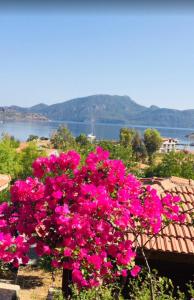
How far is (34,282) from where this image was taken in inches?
434

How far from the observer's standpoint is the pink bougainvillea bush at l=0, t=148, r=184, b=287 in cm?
516

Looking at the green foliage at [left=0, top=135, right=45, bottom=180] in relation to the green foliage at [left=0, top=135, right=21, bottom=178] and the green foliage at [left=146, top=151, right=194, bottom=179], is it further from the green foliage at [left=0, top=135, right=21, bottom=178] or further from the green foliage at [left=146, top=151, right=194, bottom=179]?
the green foliage at [left=146, top=151, right=194, bottom=179]

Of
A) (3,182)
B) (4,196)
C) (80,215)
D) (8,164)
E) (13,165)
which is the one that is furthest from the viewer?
(13,165)

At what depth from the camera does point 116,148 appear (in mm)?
45875

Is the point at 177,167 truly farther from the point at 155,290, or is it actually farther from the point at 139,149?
the point at 139,149

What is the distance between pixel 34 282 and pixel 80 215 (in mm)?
6844

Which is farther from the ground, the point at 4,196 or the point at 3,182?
the point at 3,182

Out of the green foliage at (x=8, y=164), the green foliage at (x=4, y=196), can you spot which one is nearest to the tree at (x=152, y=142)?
the green foliage at (x=8, y=164)

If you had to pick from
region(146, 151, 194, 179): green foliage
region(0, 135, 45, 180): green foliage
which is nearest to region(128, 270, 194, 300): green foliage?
region(146, 151, 194, 179): green foliage

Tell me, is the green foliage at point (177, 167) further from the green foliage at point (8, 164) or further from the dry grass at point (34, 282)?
the dry grass at point (34, 282)

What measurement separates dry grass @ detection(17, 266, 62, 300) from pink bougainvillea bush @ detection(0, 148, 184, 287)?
493 centimetres

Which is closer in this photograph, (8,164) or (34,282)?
(34,282)

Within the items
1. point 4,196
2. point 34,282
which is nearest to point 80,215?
point 34,282

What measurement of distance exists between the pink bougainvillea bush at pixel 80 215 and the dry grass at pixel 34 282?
4.93m
